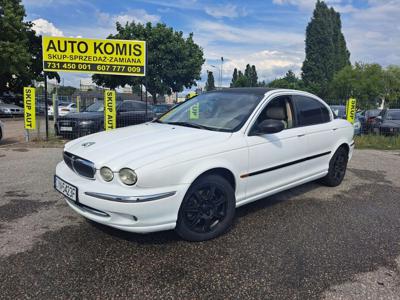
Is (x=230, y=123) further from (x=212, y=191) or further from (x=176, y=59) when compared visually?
(x=176, y=59)

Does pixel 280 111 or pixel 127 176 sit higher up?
pixel 280 111

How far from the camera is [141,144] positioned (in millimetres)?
3326

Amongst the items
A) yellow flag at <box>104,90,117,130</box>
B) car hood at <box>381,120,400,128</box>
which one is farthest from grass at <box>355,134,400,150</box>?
yellow flag at <box>104,90,117,130</box>

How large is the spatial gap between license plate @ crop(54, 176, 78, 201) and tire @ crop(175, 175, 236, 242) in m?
1.00

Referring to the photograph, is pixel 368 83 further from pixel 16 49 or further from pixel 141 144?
pixel 141 144

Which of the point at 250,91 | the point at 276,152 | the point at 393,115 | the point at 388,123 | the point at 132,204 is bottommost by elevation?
the point at 132,204

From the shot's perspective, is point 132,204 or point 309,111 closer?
point 132,204

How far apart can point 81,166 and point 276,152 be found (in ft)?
7.18

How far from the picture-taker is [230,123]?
12.7 ft

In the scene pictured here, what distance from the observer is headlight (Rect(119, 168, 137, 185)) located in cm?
293

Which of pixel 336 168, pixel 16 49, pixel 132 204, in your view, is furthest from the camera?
pixel 16 49

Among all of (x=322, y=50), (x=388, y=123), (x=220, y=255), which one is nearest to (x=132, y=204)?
(x=220, y=255)

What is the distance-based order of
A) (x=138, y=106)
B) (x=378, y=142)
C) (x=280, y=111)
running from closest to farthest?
(x=280, y=111) → (x=378, y=142) → (x=138, y=106)

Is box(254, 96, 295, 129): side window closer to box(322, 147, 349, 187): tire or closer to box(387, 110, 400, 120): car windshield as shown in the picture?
box(322, 147, 349, 187): tire
